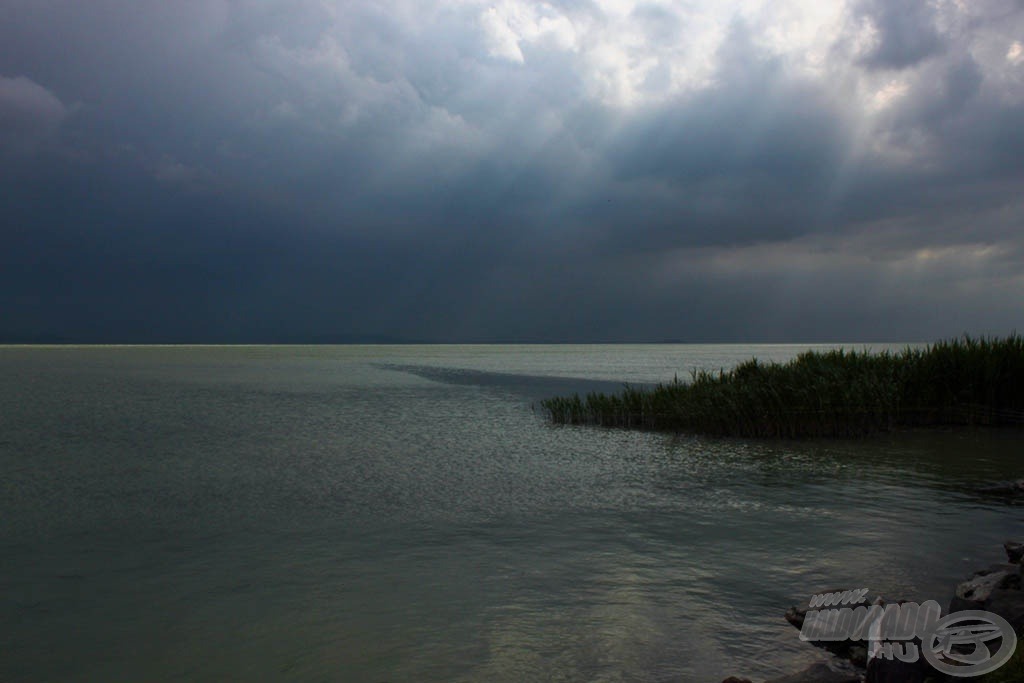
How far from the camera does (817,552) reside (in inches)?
512

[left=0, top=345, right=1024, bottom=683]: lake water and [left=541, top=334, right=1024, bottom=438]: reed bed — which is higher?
[left=541, top=334, right=1024, bottom=438]: reed bed

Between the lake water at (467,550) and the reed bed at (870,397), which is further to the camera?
the reed bed at (870,397)

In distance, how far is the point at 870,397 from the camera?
98.4ft

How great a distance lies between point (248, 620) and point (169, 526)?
7187 millimetres

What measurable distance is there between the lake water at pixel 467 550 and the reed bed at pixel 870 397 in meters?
1.67

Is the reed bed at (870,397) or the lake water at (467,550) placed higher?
the reed bed at (870,397)

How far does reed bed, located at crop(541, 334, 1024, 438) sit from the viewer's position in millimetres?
29469

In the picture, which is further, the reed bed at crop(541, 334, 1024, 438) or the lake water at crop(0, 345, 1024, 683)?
the reed bed at crop(541, 334, 1024, 438)

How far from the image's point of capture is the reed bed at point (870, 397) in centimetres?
2947

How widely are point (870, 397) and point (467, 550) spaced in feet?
76.0

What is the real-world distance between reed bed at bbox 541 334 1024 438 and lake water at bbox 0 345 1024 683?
1.67m

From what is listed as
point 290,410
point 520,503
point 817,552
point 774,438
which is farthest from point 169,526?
point 290,410

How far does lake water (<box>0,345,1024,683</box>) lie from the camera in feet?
29.0

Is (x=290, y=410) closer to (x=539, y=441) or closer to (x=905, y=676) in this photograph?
(x=539, y=441)
